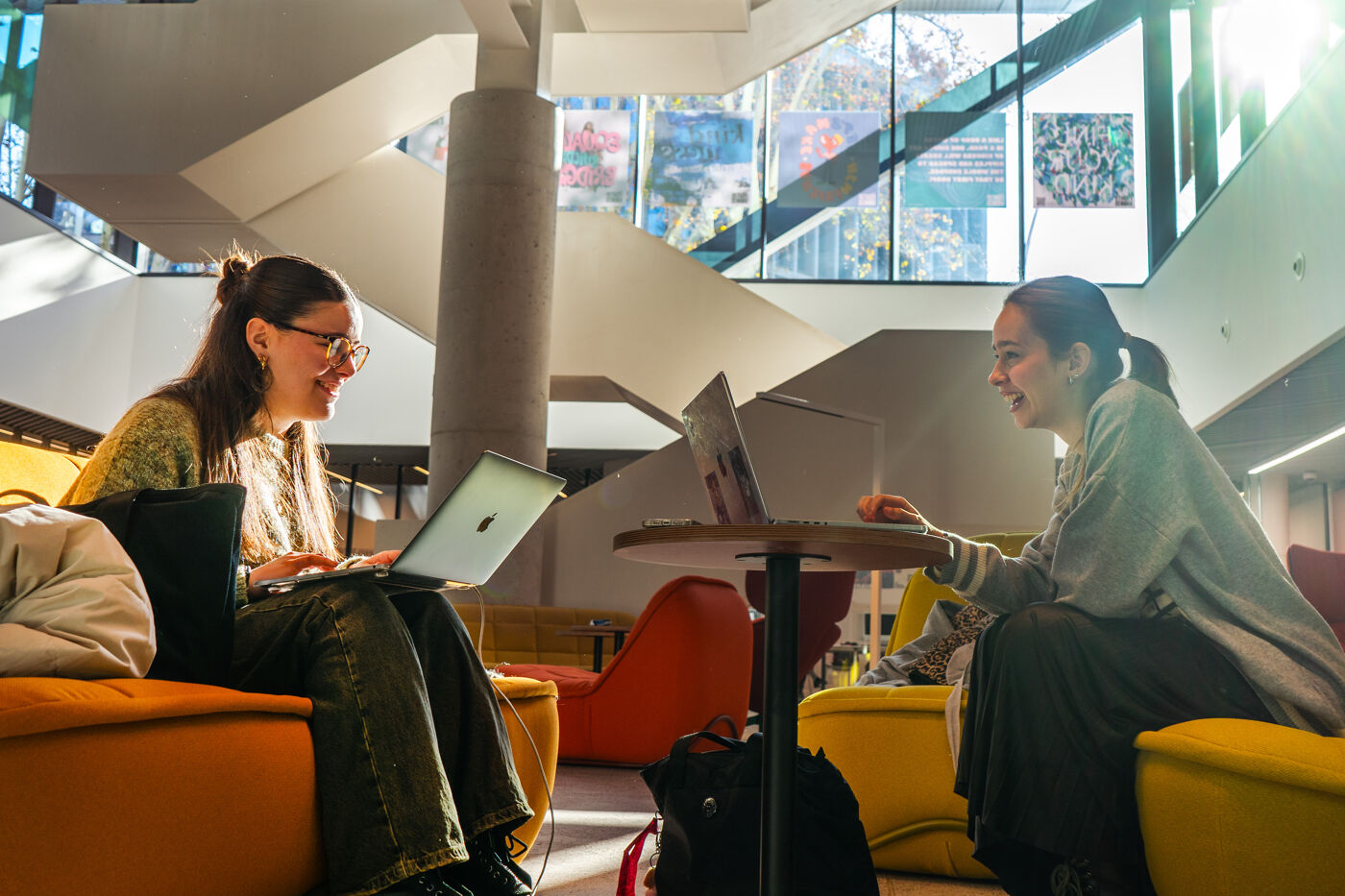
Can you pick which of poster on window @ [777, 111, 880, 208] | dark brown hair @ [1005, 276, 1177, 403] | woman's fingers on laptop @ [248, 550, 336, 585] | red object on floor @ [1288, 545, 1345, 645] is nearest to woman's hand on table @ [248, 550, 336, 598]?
woman's fingers on laptop @ [248, 550, 336, 585]

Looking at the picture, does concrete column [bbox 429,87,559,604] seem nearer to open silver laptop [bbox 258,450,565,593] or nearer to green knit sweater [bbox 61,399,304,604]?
green knit sweater [bbox 61,399,304,604]

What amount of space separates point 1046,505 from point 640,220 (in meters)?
4.99

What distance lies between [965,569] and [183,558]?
1.26 meters

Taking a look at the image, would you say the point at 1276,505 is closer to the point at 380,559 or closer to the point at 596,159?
the point at 596,159

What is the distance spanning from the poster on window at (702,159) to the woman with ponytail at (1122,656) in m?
8.95

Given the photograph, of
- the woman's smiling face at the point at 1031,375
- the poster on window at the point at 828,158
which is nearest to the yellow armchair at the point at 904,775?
the woman's smiling face at the point at 1031,375

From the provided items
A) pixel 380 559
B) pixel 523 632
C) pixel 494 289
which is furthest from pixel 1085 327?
pixel 523 632

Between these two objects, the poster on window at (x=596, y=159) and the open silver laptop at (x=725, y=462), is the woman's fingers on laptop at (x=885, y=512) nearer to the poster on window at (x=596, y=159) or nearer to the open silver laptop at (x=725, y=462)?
the open silver laptop at (x=725, y=462)

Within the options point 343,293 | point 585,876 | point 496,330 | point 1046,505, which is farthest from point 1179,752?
point 1046,505

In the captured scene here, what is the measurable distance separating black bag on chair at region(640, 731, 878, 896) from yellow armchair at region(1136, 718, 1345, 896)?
52 centimetres

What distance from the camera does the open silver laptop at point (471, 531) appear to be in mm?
1579

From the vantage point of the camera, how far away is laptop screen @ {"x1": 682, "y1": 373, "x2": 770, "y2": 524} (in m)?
1.64

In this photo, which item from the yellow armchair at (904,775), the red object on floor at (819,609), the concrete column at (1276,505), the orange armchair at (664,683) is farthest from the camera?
the concrete column at (1276,505)

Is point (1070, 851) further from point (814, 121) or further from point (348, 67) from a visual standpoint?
point (814, 121)
